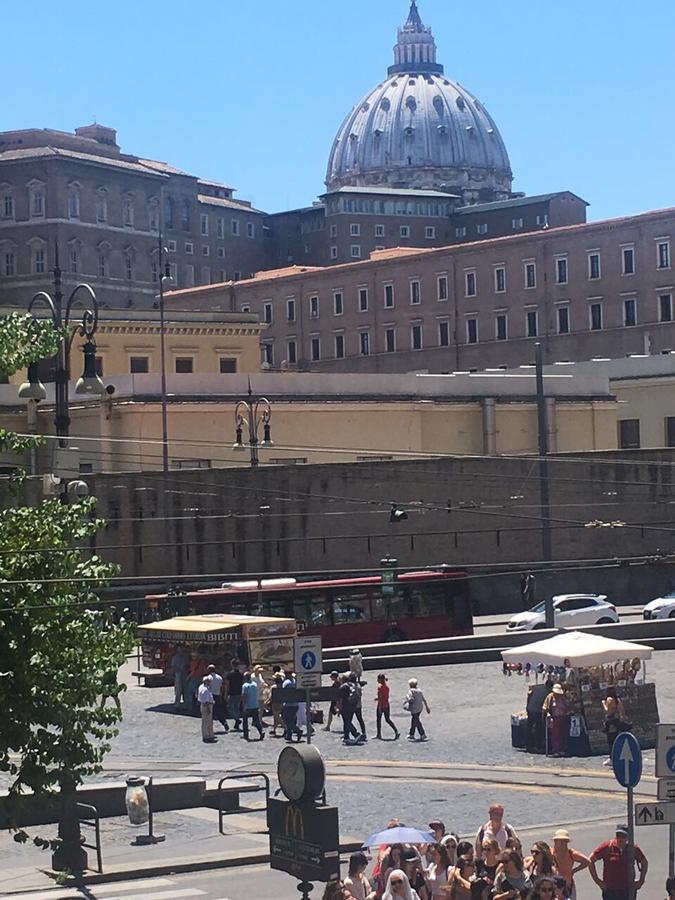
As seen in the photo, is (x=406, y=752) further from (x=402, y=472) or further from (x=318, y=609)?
(x=402, y=472)

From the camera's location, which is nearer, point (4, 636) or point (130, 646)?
point (4, 636)

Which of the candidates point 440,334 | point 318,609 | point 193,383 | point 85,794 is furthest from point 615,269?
point 85,794

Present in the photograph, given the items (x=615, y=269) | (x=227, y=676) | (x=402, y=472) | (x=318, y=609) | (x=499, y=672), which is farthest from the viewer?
(x=615, y=269)

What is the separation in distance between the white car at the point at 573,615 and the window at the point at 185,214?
8953cm

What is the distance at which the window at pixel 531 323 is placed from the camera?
96.3m

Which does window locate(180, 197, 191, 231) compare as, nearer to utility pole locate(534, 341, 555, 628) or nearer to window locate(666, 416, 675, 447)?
window locate(666, 416, 675, 447)

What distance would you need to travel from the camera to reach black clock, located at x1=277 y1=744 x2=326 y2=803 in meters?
14.7

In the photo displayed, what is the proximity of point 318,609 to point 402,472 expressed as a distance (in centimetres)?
1221

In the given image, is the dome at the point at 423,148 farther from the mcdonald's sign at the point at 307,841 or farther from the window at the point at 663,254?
the mcdonald's sign at the point at 307,841

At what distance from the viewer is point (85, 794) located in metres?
22.6

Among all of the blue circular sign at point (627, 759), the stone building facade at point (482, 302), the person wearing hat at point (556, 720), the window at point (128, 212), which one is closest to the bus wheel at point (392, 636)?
the person wearing hat at point (556, 720)

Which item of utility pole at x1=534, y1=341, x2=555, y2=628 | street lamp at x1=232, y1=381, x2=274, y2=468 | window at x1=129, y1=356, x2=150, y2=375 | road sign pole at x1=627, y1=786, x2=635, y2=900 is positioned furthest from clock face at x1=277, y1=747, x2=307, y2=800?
window at x1=129, y1=356, x2=150, y2=375

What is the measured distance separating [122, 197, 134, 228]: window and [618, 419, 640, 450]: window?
54832mm

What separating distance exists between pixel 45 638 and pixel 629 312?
81.0 m
